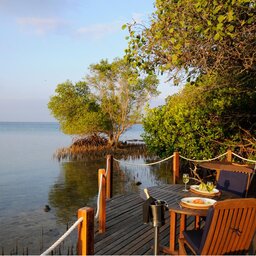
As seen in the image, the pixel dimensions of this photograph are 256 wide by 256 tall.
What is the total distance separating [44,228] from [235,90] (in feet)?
30.2

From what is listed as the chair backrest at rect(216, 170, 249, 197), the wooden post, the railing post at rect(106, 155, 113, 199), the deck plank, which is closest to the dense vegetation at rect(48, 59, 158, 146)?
the railing post at rect(106, 155, 113, 199)

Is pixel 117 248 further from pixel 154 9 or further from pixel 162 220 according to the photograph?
pixel 154 9

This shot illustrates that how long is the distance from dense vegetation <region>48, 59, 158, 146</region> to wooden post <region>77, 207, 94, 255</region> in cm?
2625

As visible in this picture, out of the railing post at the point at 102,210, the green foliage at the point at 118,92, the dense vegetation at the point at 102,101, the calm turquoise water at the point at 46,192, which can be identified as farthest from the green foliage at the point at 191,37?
the green foliage at the point at 118,92

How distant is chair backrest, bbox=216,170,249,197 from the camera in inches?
221

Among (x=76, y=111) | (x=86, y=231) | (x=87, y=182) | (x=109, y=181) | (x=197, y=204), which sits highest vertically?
(x=76, y=111)

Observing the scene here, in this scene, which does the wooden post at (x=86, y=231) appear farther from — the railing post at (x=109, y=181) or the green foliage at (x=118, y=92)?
the green foliage at (x=118, y=92)

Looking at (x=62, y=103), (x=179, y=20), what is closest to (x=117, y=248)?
(x=179, y=20)

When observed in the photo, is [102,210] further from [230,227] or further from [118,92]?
[118,92]

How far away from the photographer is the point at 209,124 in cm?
1413

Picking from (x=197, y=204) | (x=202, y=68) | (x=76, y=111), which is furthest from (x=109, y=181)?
(x=76, y=111)

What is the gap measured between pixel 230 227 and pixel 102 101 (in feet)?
95.4

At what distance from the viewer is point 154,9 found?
732 cm

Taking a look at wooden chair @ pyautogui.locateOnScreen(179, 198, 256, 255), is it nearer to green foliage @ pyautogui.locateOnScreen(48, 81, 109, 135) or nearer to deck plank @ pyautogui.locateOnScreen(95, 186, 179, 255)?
deck plank @ pyautogui.locateOnScreen(95, 186, 179, 255)
